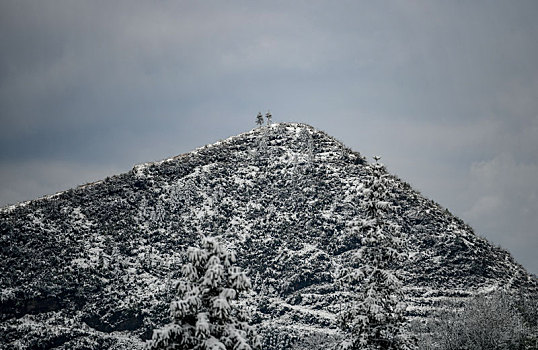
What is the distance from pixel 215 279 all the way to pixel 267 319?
11494 cm

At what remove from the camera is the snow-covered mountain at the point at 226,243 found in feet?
428

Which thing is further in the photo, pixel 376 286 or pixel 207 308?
pixel 376 286

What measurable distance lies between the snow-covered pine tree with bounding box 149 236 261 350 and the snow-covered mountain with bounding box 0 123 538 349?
309 ft

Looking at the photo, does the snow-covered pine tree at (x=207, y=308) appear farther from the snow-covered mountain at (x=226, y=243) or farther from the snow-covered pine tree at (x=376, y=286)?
the snow-covered mountain at (x=226, y=243)

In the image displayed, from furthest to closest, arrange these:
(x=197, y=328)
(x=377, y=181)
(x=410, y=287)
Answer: (x=410, y=287), (x=377, y=181), (x=197, y=328)

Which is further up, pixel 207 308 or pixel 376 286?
pixel 376 286

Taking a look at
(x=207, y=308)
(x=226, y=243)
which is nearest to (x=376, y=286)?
(x=207, y=308)

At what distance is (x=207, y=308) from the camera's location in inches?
867

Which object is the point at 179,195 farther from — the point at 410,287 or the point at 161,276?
the point at 410,287

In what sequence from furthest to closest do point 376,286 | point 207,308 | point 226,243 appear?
point 226,243, point 376,286, point 207,308

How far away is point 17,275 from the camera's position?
141125mm

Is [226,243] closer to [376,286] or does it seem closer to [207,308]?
[376,286]

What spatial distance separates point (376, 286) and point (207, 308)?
9.21 meters

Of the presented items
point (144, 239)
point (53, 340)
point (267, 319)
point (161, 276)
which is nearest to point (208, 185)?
point (144, 239)
